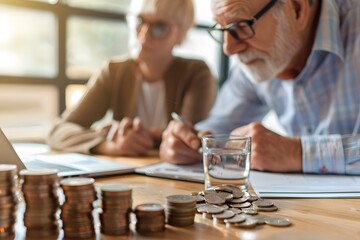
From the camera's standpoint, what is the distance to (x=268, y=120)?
3445mm

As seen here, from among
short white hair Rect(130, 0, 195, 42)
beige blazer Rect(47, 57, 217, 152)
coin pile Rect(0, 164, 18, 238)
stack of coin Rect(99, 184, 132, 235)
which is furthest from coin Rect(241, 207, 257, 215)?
short white hair Rect(130, 0, 195, 42)

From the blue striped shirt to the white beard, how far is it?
74mm

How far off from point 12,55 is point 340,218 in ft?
7.03

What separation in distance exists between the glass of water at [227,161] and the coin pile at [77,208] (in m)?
0.36

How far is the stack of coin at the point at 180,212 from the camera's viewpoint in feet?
2.21

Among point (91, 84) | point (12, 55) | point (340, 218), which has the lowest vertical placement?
point (340, 218)

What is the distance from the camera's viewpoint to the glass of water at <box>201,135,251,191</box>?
928mm

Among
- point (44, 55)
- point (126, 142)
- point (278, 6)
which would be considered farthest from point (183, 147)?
point (44, 55)

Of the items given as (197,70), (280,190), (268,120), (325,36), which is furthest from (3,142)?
(268,120)

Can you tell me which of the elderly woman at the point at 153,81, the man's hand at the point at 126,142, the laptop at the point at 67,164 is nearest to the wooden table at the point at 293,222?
the laptop at the point at 67,164

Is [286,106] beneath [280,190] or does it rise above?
above

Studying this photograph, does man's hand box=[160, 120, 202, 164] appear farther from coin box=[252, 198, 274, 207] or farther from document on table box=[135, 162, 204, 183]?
coin box=[252, 198, 274, 207]

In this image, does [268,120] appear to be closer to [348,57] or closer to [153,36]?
[153,36]

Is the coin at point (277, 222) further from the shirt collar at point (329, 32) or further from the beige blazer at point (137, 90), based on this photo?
the beige blazer at point (137, 90)
